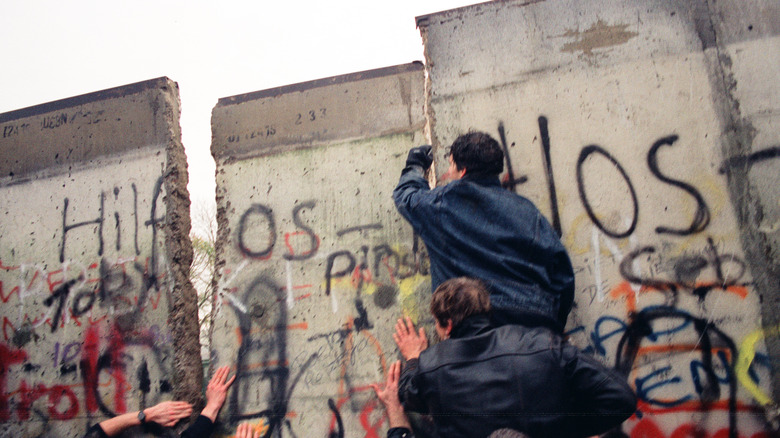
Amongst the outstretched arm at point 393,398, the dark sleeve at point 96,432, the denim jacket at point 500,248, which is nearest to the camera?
the denim jacket at point 500,248

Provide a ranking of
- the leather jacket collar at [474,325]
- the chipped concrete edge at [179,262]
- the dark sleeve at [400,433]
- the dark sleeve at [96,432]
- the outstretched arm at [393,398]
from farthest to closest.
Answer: the chipped concrete edge at [179,262] < the dark sleeve at [96,432] < the outstretched arm at [393,398] < the dark sleeve at [400,433] < the leather jacket collar at [474,325]

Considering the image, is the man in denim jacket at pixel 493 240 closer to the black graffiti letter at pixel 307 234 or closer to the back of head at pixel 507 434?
the back of head at pixel 507 434

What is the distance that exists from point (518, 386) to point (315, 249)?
1.76 m

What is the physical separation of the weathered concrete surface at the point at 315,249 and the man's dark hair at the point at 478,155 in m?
0.72

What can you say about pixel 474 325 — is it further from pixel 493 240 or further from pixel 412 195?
pixel 412 195

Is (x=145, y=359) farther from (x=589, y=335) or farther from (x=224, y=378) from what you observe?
(x=589, y=335)

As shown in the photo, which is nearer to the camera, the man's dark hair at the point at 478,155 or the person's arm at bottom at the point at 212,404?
the man's dark hair at the point at 478,155

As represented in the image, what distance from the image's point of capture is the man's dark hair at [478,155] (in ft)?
8.47

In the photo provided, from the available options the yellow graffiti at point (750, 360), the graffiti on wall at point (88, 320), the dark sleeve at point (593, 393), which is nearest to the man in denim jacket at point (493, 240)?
the dark sleeve at point (593, 393)

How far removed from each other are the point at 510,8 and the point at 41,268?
3.66 metres

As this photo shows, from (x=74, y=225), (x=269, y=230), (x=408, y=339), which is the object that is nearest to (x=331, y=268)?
(x=269, y=230)

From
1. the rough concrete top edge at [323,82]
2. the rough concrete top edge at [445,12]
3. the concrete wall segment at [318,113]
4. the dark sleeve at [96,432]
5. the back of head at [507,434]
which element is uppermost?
the rough concrete top edge at [445,12]

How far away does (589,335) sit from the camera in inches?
111

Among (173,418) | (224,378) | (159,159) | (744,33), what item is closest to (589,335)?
(744,33)
